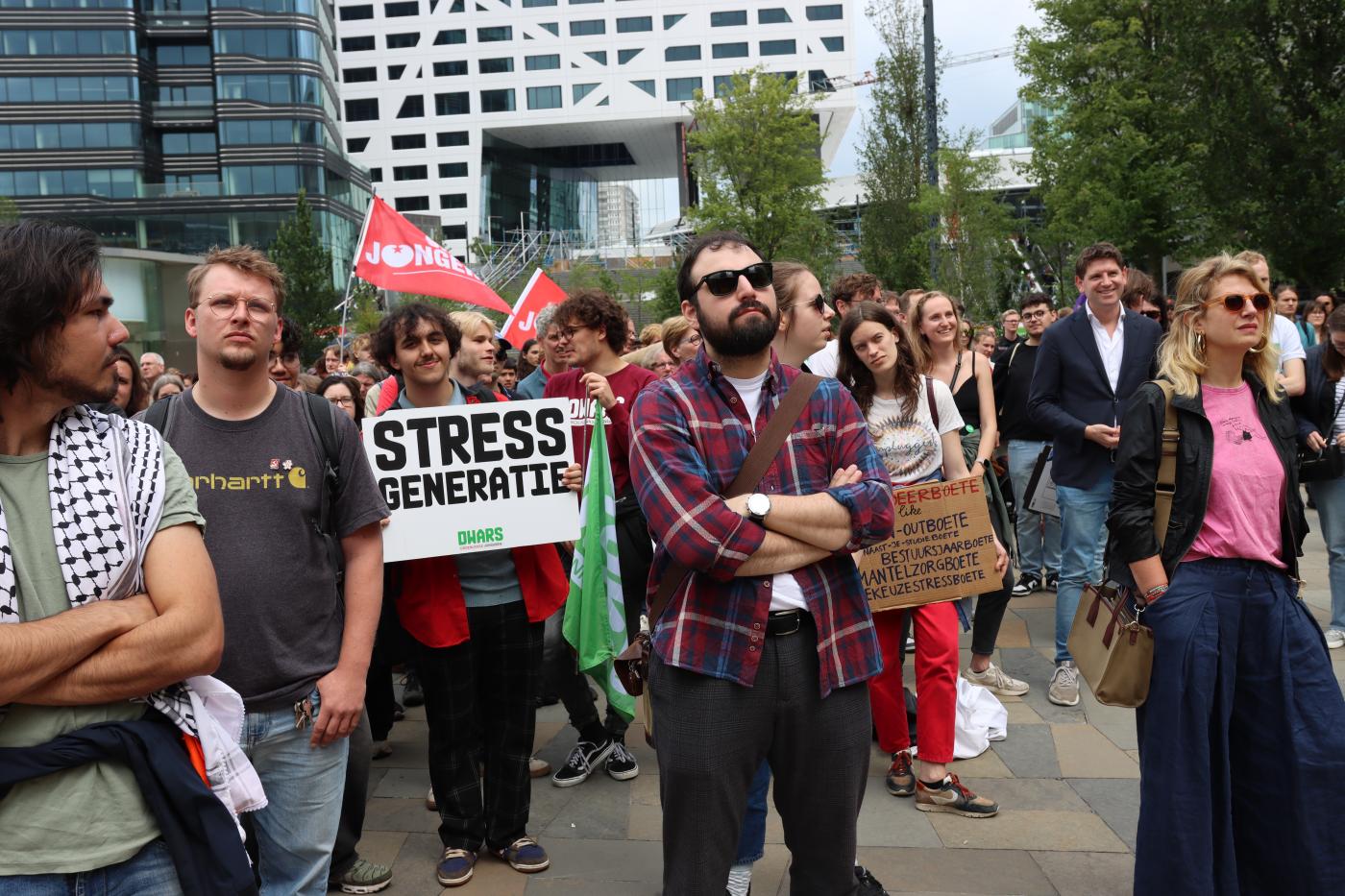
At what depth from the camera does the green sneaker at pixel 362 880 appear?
13.1 ft

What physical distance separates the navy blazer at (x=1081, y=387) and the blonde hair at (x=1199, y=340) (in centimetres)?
225

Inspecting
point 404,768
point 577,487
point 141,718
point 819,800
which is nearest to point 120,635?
point 141,718

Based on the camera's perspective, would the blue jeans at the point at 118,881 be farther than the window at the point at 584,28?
No

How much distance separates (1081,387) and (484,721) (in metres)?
3.81

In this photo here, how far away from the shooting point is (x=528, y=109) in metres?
78.5

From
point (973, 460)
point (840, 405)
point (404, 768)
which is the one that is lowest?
point (404, 768)

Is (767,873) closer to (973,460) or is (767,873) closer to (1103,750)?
(1103,750)

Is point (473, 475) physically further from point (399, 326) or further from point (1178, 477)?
point (1178, 477)

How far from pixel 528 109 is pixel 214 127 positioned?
22350mm

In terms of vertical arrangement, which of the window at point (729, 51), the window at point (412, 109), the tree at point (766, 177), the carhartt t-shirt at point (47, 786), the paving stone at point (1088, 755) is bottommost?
the paving stone at point (1088, 755)

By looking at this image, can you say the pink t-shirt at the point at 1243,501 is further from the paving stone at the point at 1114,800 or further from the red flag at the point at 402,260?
the red flag at the point at 402,260

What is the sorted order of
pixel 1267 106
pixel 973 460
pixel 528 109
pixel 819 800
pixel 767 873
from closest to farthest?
pixel 819 800, pixel 767 873, pixel 973 460, pixel 1267 106, pixel 528 109

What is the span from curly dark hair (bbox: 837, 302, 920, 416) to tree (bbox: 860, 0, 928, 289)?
25.2m

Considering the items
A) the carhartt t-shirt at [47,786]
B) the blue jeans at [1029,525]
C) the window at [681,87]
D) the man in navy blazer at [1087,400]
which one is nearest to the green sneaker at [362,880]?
the carhartt t-shirt at [47,786]
